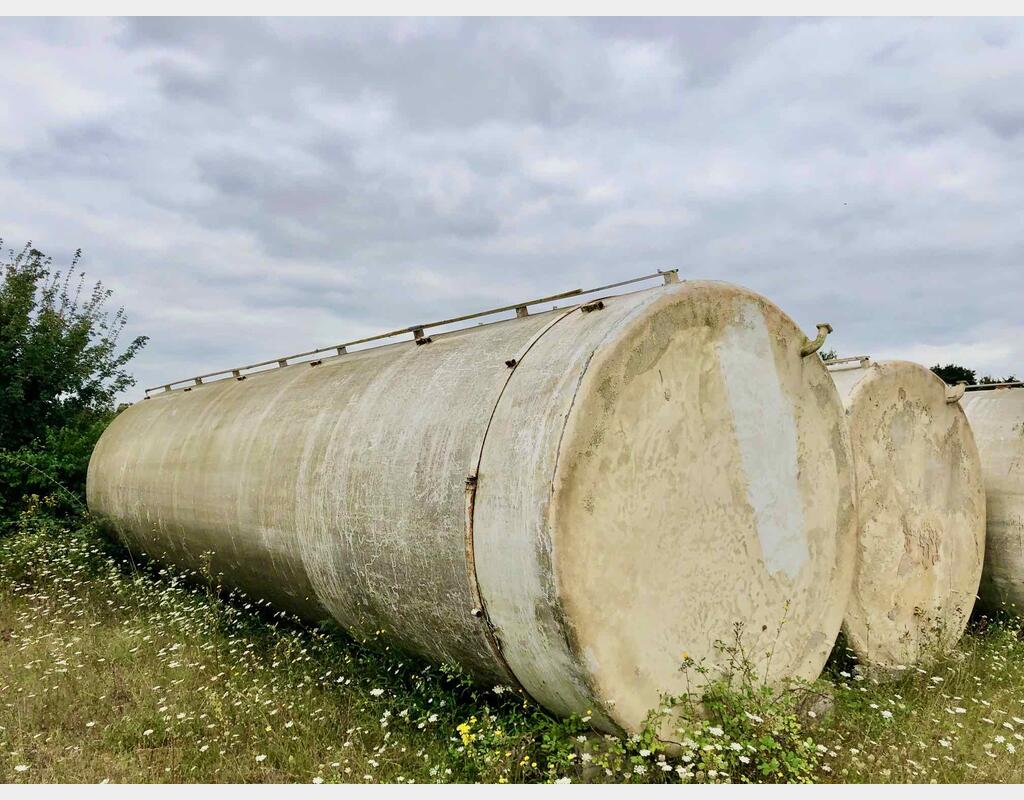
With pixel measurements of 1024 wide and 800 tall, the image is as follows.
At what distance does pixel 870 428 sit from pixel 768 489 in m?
1.70

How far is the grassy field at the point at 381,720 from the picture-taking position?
3.93 m

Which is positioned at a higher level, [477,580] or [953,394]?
[953,394]

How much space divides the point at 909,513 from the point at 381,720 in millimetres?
4111

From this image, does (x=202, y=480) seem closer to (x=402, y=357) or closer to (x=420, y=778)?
(x=402, y=357)

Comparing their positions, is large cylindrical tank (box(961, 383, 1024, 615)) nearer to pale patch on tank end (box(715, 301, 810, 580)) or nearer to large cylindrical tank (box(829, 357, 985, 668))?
large cylindrical tank (box(829, 357, 985, 668))

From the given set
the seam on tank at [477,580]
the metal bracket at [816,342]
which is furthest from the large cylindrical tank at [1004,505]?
the seam on tank at [477,580]

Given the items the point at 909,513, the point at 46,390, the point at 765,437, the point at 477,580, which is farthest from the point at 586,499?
the point at 46,390

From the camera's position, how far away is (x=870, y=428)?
581 cm

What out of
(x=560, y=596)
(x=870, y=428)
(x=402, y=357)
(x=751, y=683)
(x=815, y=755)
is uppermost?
(x=402, y=357)

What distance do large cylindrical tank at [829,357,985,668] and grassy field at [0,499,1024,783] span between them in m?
0.28

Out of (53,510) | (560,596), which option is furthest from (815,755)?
(53,510)

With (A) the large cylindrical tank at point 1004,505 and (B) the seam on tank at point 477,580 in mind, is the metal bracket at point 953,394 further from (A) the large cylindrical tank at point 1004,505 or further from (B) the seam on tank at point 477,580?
(B) the seam on tank at point 477,580

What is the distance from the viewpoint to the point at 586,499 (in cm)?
362

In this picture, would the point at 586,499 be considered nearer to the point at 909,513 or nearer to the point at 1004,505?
the point at 909,513
